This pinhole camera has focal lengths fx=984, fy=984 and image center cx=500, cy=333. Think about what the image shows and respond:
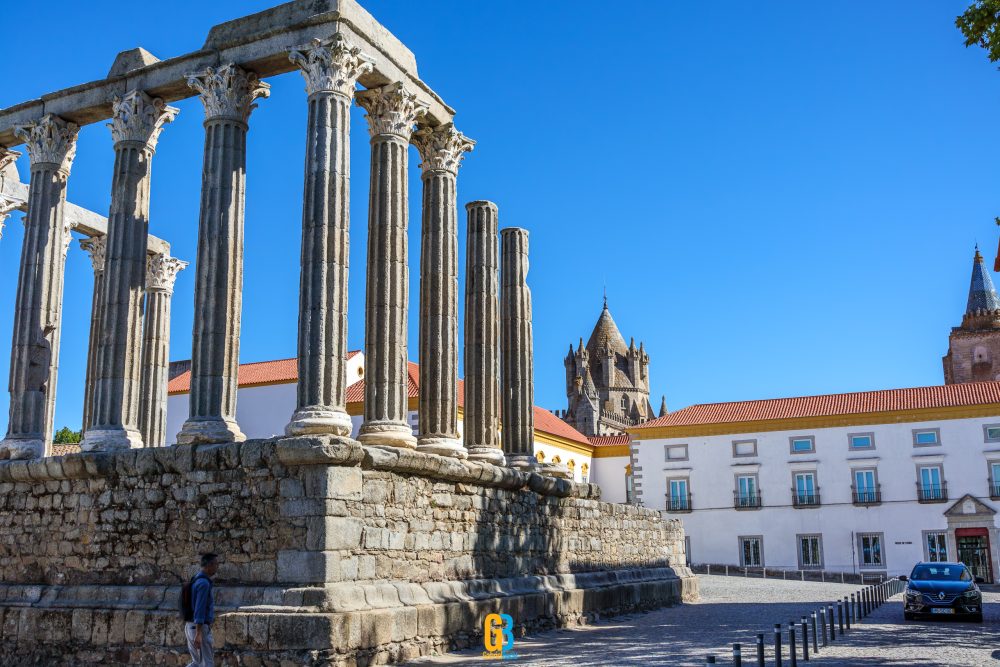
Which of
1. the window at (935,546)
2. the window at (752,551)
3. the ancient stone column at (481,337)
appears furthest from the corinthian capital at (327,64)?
the window at (935,546)

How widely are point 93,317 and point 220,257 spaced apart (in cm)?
704

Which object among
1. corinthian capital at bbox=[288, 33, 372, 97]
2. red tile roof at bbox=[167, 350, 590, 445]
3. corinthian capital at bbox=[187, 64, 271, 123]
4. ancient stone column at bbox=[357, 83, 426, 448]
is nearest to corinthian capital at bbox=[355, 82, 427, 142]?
ancient stone column at bbox=[357, 83, 426, 448]

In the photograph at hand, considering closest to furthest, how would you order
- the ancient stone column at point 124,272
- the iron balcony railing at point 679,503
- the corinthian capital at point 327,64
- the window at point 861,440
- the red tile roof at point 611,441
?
the corinthian capital at point 327,64
the ancient stone column at point 124,272
the window at point 861,440
the iron balcony railing at point 679,503
the red tile roof at point 611,441

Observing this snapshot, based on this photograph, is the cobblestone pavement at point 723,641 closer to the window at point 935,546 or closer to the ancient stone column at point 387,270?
the ancient stone column at point 387,270

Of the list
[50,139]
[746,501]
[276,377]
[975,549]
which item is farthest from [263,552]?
[975,549]

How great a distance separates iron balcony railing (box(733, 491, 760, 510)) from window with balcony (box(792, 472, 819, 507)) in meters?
1.66

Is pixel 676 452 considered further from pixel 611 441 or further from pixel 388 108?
pixel 388 108

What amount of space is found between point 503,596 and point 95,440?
6315mm

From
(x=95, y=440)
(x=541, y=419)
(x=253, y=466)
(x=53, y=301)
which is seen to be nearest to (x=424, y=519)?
(x=253, y=466)

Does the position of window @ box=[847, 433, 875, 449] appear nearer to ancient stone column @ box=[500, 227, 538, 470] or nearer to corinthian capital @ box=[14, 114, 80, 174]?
ancient stone column @ box=[500, 227, 538, 470]

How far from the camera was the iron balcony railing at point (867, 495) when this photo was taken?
43.7 m

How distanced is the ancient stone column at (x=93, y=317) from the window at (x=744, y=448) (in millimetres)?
33574

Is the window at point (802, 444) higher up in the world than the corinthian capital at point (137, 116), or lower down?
lower down

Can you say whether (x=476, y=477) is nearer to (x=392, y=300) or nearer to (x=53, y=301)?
(x=392, y=300)
